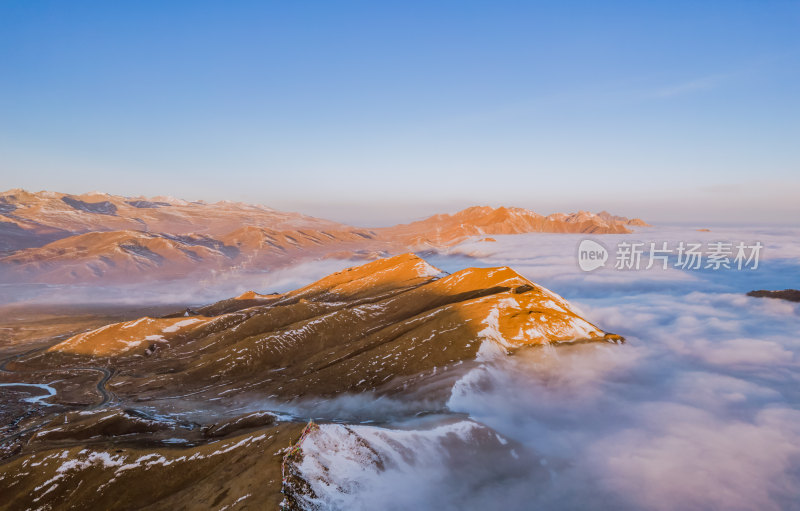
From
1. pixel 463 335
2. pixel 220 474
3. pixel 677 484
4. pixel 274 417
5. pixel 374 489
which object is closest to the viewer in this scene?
pixel 374 489

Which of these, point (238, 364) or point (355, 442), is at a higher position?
point (355, 442)

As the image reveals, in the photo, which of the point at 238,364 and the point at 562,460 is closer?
the point at 562,460

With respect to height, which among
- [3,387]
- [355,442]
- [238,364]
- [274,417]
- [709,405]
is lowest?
[3,387]

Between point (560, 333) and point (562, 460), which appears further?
point (560, 333)

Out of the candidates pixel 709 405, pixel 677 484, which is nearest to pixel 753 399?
pixel 709 405

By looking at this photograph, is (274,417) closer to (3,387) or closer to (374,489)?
(374,489)

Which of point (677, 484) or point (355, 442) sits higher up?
point (355, 442)

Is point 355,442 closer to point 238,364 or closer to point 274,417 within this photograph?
point 274,417

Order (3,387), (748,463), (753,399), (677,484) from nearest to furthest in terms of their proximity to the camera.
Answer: (677,484)
(748,463)
(753,399)
(3,387)

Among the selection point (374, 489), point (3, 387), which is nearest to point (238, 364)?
point (3, 387)
